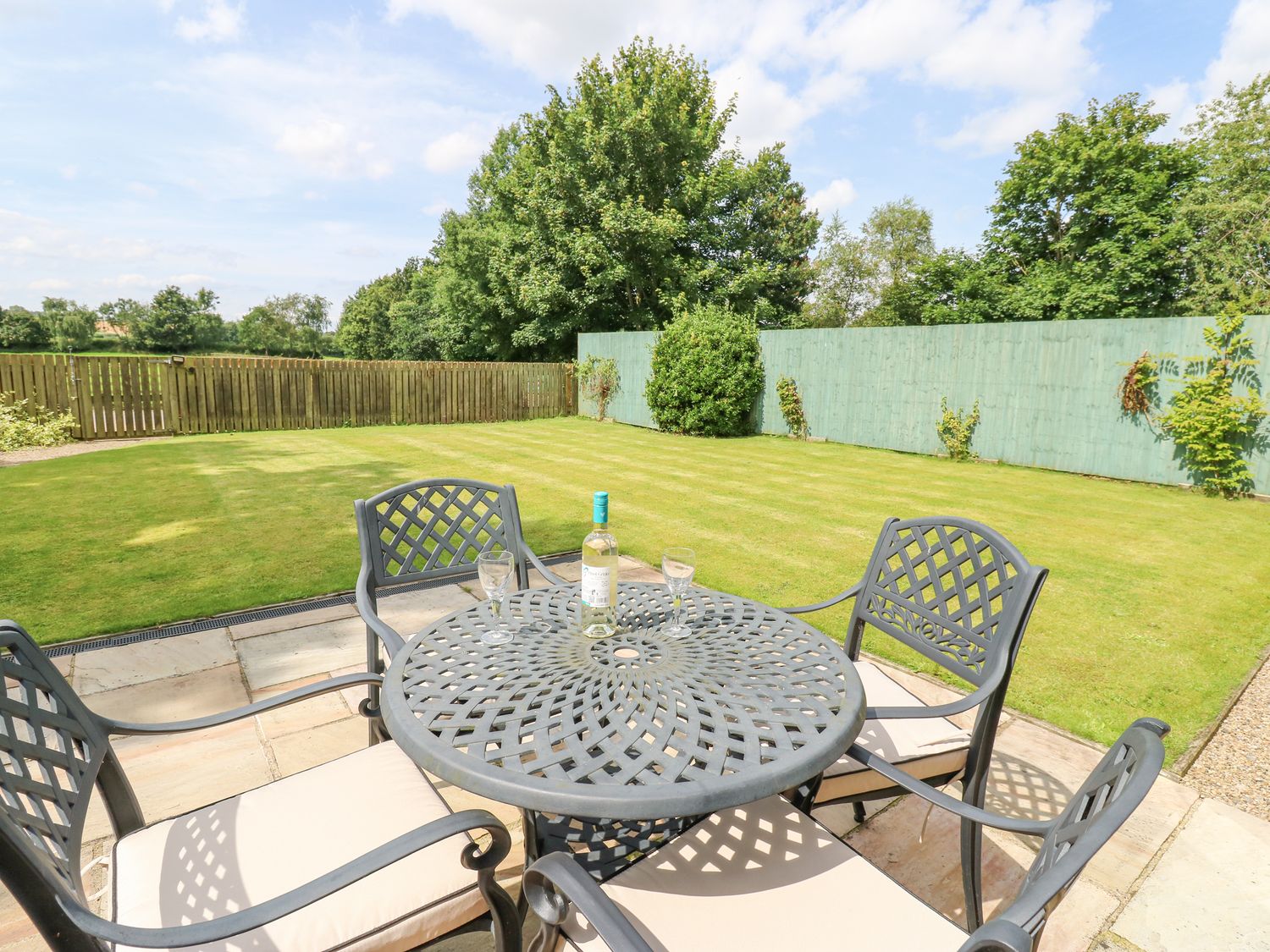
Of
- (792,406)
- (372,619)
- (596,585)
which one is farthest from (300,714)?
(792,406)

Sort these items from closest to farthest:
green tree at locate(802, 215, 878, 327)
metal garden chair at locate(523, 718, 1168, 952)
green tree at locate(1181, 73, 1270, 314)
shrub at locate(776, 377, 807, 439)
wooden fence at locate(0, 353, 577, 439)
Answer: metal garden chair at locate(523, 718, 1168, 952) → wooden fence at locate(0, 353, 577, 439) → shrub at locate(776, 377, 807, 439) → green tree at locate(1181, 73, 1270, 314) → green tree at locate(802, 215, 878, 327)

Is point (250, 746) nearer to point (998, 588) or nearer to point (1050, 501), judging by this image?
point (998, 588)

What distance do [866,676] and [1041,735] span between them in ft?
3.63

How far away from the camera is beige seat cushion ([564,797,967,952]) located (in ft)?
3.38

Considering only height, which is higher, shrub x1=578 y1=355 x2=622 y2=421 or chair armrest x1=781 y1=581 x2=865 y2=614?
shrub x1=578 y1=355 x2=622 y2=421

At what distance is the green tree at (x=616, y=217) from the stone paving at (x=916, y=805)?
16196mm

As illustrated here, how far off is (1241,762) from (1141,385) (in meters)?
6.98

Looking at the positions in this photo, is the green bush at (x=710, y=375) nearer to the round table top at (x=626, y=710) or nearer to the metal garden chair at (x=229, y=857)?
the round table top at (x=626, y=710)

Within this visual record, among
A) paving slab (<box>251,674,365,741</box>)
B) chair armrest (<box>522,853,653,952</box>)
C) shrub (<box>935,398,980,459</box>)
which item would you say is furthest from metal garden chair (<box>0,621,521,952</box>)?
shrub (<box>935,398,980,459</box>)

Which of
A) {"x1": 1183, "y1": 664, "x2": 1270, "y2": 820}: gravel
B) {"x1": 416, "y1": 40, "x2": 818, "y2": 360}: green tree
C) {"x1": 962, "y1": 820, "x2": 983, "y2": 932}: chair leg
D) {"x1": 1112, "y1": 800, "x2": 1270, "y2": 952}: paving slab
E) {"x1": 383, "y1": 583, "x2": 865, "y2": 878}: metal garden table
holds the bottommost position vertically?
{"x1": 1183, "y1": 664, "x2": 1270, "y2": 820}: gravel

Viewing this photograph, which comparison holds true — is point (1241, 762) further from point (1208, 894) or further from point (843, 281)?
point (843, 281)

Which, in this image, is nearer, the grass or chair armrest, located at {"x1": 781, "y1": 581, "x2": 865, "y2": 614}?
chair armrest, located at {"x1": 781, "y1": 581, "x2": 865, "y2": 614}

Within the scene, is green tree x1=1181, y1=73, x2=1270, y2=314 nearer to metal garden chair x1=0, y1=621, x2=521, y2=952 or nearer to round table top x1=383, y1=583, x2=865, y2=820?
round table top x1=383, y1=583, x2=865, y2=820

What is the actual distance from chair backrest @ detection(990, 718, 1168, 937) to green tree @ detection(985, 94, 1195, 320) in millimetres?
25781
